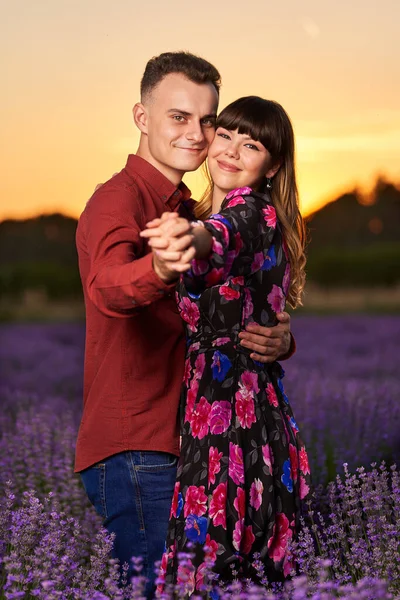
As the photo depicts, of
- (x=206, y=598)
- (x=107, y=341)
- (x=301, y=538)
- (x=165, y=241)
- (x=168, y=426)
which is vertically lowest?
(x=206, y=598)

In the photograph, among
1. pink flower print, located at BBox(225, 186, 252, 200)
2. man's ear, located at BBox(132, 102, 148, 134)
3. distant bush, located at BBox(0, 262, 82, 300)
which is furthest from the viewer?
distant bush, located at BBox(0, 262, 82, 300)

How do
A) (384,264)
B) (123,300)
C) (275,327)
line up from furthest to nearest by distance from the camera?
1. (384,264)
2. (275,327)
3. (123,300)

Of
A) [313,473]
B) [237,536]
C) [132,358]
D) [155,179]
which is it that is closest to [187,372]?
[132,358]

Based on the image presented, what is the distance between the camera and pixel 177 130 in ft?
10.0

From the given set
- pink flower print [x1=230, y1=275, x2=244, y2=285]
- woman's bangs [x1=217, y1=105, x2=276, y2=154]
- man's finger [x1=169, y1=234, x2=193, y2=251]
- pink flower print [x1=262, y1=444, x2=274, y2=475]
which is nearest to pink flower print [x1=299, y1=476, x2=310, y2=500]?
pink flower print [x1=262, y1=444, x2=274, y2=475]

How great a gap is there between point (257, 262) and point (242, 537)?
2.73 ft

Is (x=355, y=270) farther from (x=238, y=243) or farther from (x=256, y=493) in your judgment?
(x=238, y=243)

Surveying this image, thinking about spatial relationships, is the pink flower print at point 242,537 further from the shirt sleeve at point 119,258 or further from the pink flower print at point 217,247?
the pink flower print at point 217,247

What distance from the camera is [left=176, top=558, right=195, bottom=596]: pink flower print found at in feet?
8.56

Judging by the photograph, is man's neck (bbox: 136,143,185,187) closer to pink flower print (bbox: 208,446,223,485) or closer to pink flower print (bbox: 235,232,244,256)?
pink flower print (bbox: 235,232,244,256)

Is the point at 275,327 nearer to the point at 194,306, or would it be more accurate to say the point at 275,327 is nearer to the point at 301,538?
the point at 194,306

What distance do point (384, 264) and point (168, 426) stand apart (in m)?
18.6

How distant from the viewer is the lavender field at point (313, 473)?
2904 millimetres

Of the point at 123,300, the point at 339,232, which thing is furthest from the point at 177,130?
the point at 339,232
